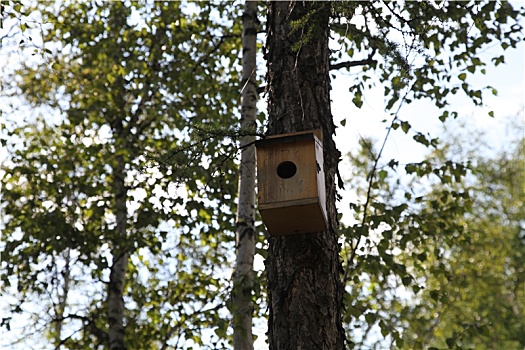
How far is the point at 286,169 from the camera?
4.65 metres

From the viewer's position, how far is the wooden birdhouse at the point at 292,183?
4359mm

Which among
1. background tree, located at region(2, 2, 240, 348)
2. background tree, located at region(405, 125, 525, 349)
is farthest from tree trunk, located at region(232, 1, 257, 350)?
background tree, located at region(405, 125, 525, 349)

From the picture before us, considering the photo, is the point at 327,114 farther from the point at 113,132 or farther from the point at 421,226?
the point at 113,132

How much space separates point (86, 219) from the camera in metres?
10.1

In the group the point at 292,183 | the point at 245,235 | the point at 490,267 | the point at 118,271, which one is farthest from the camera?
the point at 490,267

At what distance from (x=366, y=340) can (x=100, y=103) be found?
238 inches

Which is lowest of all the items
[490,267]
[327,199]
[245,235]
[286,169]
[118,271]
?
[327,199]

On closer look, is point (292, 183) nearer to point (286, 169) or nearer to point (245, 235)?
→ point (286, 169)

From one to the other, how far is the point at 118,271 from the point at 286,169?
5.14 meters

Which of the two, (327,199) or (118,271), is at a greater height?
(118,271)

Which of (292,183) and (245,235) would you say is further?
(245,235)

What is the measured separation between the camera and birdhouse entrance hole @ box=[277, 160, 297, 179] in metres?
4.59

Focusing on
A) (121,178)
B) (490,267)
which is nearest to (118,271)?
(121,178)

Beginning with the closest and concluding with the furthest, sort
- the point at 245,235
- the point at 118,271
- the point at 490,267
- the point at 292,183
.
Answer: the point at 292,183
the point at 245,235
the point at 118,271
the point at 490,267
